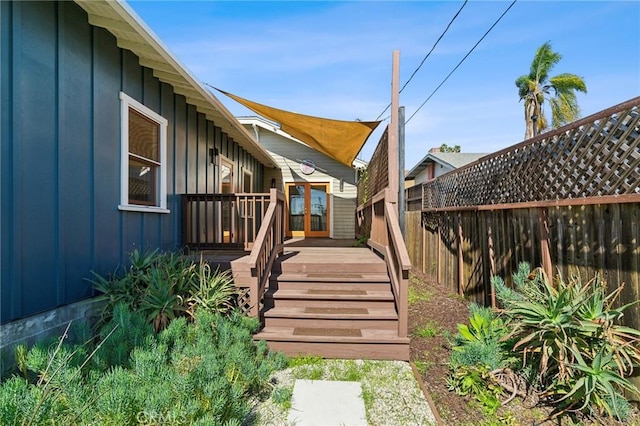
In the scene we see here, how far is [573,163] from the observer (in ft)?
9.98

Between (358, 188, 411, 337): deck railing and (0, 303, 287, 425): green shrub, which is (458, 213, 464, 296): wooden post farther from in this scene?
(0, 303, 287, 425): green shrub

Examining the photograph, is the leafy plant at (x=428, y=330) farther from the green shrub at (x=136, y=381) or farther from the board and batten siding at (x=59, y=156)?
the board and batten siding at (x=59, y=156)

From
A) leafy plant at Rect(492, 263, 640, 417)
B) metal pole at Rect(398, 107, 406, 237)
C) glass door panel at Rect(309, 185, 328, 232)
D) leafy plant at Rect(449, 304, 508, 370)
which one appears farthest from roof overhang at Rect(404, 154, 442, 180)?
leafy plant at Rect(492, 263, 640, 417)

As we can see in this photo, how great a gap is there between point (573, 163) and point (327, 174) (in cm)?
738

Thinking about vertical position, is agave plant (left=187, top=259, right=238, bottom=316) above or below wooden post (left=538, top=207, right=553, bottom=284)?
below

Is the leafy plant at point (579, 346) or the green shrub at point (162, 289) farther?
the green shrub at point (162, 289)

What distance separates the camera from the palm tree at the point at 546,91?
15609 mm

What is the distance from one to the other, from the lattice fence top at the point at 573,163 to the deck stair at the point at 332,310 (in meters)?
2.03

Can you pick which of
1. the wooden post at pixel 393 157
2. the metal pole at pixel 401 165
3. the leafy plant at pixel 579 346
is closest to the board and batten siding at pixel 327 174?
the metal pole at pixel 401 165

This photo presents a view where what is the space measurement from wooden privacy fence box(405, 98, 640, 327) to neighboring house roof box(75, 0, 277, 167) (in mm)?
4323

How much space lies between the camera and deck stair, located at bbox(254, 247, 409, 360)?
10.8ft

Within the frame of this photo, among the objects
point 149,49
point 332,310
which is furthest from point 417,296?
point 149,49

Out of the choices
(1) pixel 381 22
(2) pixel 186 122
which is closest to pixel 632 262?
(2) pixel 186 122

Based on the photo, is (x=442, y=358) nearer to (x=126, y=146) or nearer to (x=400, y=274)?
(x=400, y=274)
